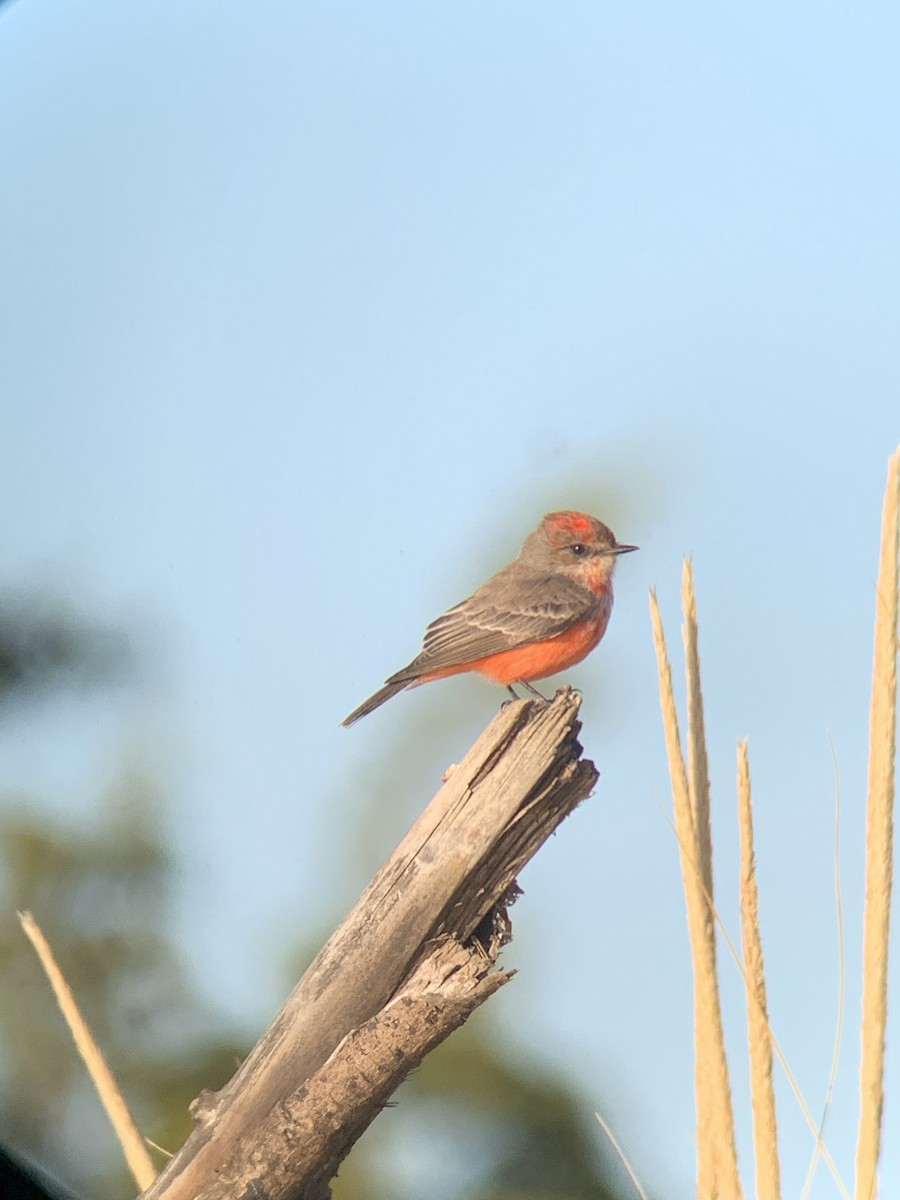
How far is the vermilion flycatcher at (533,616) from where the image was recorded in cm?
243

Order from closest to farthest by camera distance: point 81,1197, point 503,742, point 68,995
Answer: point 68,995, point 503,742, point 81,1197

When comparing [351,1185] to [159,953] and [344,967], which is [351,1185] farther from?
[344,967]

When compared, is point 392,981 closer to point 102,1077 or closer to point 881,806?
point 102,1077

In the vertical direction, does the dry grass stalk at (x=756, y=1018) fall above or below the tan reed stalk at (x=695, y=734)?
below

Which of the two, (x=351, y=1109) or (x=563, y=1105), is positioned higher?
(x=351, y=1109)

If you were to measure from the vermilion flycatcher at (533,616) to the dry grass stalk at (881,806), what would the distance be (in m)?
1.42

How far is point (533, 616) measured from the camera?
2463 millimetres

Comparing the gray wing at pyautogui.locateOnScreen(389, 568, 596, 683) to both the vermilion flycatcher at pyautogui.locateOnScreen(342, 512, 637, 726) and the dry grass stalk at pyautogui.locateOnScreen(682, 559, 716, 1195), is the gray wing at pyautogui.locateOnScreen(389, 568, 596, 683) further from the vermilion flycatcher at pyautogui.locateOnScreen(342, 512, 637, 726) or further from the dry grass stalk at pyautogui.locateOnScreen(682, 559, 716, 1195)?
the dry grass stalk at pyautogui.locateOnScreen(682, 559, 716, 1195)

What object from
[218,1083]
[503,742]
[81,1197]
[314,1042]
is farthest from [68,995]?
[81,1197]

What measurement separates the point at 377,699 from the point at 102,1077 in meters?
1.09

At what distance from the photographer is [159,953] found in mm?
2615

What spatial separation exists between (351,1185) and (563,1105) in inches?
18.3

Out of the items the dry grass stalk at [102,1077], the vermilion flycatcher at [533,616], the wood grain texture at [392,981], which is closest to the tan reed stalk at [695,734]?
the wood grain texture at [392,981]

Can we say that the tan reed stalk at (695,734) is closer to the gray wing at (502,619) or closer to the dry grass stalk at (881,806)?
the dry grass stalk at (881,806)
